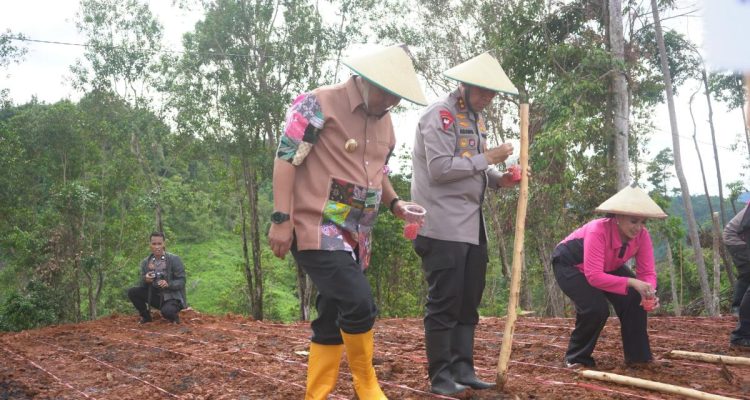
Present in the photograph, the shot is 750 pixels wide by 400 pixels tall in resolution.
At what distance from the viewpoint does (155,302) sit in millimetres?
8977

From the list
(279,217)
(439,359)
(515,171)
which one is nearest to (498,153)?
(515,171)

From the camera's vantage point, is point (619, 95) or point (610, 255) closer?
point (610, 255)

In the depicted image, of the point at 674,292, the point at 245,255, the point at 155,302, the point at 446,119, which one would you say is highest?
the point at 446,119

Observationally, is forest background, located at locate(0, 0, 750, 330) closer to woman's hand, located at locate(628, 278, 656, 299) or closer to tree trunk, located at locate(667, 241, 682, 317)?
tree trunk, located at locate(667, 241, 682, 317)

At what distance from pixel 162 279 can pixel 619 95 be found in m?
9.39

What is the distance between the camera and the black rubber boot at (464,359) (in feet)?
11.6

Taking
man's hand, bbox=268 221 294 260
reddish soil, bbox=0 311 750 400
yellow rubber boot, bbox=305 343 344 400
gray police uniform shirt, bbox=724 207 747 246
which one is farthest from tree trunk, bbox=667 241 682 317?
man's hand, bbox=268 221 294 260

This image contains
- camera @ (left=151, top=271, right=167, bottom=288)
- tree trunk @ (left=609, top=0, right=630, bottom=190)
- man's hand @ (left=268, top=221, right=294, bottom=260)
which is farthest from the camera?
tree trunk @ (left=609, top=0, right=630, bottom=190)

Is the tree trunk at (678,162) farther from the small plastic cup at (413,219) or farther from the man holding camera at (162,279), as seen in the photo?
the small plastic cup at (413,219)

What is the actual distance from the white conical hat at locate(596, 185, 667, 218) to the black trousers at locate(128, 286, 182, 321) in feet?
20.2

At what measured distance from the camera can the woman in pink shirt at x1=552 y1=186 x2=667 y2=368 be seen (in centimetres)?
411

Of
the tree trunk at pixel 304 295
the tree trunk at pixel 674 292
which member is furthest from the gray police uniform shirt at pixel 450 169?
the tree trunk at pixel 304 295

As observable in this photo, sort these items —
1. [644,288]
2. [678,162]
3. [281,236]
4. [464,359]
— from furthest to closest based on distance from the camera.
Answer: [678,162] < [644,288] < [464,359] < [281,236]

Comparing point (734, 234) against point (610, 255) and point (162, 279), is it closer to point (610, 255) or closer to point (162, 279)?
point (610, 255)
